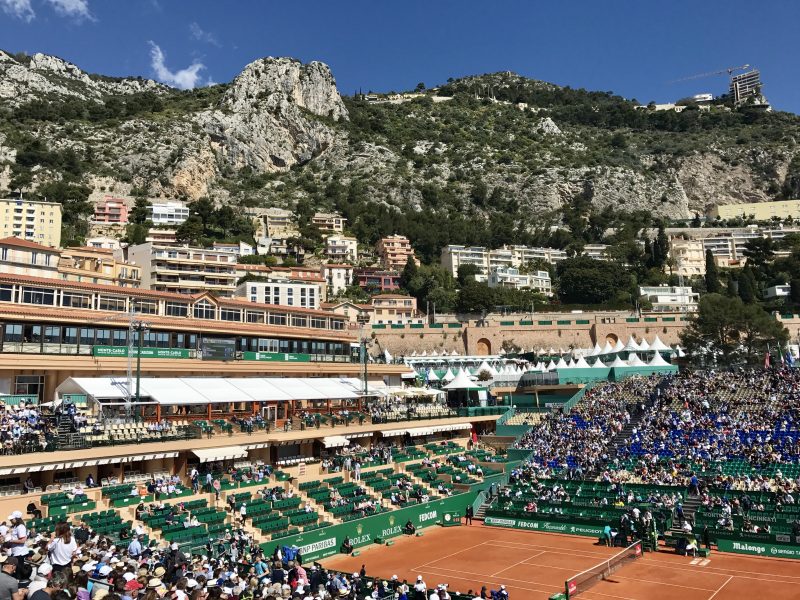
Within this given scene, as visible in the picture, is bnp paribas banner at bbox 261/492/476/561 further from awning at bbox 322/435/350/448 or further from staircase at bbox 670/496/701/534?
staircase at bbox 670/496/701/534

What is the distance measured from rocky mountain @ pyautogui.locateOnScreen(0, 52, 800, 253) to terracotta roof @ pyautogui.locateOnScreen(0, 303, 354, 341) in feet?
320

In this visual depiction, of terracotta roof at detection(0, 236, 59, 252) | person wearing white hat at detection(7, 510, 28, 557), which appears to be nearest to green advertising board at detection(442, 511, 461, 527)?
person wearing white hat at detection(7, 510, 28, 557)

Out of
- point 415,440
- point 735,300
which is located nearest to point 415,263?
point 735,300

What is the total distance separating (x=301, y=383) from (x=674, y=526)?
2518cm

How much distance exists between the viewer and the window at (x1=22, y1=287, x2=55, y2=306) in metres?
36.4

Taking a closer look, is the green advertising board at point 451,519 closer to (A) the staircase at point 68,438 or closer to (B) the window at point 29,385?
(A) the staircase at point 68,438

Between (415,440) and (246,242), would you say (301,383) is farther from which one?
(246,242)

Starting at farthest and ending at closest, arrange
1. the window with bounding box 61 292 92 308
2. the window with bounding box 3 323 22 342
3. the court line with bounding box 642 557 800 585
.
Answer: the window with bounding box 61 292 92 308
the window with bounding box 3 323 22 342
the court line with bounding box 642 557 800 585

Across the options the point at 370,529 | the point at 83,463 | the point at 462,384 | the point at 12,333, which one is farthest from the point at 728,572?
the point at 12,333

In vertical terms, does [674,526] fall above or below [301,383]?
below

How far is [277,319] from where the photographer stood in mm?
51094

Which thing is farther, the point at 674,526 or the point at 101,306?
the point at 101,306

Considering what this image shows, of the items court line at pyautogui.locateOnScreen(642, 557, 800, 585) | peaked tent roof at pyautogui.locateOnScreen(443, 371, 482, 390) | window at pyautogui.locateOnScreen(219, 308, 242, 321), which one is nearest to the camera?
court line at pyautogui.locateOnScreen(642, 557, 800, 585)

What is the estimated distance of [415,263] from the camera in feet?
414
